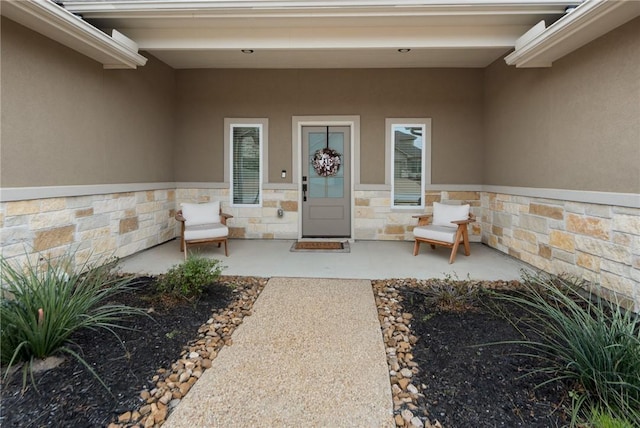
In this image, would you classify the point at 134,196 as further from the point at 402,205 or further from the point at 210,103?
the point at 402,205

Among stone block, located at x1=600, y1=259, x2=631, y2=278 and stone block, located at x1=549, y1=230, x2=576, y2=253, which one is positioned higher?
stone block, located at x1=549, y1=230, x2=576, y2=253

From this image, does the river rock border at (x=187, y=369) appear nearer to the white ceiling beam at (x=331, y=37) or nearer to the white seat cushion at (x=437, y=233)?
the white seat cushion at (x=437, y=233)

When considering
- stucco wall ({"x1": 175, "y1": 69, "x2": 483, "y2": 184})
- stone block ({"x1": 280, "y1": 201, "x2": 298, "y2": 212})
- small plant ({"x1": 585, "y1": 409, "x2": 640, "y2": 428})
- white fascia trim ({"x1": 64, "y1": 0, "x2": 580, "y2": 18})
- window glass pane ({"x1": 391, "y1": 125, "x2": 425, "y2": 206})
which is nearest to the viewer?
small plant ({"x1": 585, "y1": 409, "x2": 640, "y2": 428})

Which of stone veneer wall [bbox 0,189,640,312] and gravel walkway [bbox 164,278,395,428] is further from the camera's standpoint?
stone veneer wall [bbox 0,189,640,312]

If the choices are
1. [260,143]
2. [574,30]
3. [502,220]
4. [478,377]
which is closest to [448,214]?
[502,220]

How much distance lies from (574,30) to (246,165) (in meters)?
4.80

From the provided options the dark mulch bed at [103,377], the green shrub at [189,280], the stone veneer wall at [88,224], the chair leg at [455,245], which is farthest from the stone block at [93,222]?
the chair leg at [455,245]

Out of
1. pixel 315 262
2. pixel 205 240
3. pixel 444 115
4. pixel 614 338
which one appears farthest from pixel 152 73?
pixel 614 338

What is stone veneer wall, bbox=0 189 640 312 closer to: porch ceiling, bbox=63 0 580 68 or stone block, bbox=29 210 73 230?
stone block, bbox=29 210 73 230

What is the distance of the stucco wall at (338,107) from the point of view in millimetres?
5551

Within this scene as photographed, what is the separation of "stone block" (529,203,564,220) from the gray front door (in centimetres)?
284

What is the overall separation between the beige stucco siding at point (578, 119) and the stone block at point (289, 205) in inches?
135

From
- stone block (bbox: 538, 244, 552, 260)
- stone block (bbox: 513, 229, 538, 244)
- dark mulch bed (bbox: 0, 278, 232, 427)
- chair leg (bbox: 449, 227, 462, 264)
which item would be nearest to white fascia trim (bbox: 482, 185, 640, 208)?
stone block (bbox: 513, 229, 538, 244)

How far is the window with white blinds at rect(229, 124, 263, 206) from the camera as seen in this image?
228 inches
